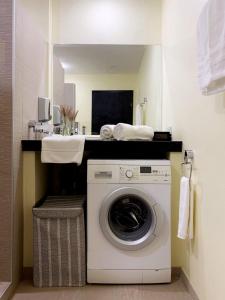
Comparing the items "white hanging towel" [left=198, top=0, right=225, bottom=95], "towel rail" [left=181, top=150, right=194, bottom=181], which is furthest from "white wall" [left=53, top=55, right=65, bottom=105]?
"white hanging towel" [left=198, top=0, right=225, bottom=95]

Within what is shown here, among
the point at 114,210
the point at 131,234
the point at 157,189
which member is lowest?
the point at 131,234

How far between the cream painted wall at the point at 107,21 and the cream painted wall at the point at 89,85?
0.38 metres

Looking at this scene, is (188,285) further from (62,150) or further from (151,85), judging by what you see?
(151,85)

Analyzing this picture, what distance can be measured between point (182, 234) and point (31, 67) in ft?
5.60

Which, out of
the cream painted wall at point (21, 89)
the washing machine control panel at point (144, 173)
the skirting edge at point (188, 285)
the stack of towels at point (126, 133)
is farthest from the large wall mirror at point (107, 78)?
the skirting edge at point (188, 285)

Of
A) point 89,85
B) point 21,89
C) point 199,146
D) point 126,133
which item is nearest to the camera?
point 199,146

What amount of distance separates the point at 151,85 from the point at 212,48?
188 cm

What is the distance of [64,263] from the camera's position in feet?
7.00

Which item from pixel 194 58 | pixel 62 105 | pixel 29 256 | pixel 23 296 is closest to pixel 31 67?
pixel 62 105

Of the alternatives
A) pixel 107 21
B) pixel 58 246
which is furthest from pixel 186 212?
pixel 107 21

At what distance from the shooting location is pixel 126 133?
91.3 inches

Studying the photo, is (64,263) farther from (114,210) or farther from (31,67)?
(31,67)

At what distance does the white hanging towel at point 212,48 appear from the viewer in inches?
48.6

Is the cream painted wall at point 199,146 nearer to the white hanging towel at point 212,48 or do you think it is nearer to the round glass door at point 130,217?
the white hanging towel at point 212,48
